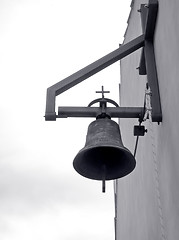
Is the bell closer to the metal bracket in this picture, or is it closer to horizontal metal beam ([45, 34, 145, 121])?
the metal bracket

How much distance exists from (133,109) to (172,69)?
515 millimetres

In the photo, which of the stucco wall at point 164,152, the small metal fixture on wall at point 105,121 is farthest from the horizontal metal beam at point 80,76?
the stucco wall at point 164,152

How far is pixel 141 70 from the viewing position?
12.1 feet

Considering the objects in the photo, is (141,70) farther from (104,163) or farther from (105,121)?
(104,163)

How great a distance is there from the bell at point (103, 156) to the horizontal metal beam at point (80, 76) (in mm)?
331

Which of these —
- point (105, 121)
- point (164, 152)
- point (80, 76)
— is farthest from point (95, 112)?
point (164, 152)

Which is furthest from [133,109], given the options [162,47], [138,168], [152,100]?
[138,168]

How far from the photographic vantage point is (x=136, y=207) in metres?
5.31

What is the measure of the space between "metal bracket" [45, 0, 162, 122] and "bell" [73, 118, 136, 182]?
121mm

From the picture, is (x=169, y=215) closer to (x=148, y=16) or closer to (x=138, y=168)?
(x=148, y=16)

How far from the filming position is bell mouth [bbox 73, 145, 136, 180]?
10.5ft

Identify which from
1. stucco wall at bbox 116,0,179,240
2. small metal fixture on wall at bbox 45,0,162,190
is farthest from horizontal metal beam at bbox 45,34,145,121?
stucco wall at bbox 116,0,179,240

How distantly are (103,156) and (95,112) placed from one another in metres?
0.36

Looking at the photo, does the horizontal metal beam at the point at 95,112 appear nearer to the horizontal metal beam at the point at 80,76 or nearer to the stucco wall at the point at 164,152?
the horizontal metal beam at the point at 80,76
